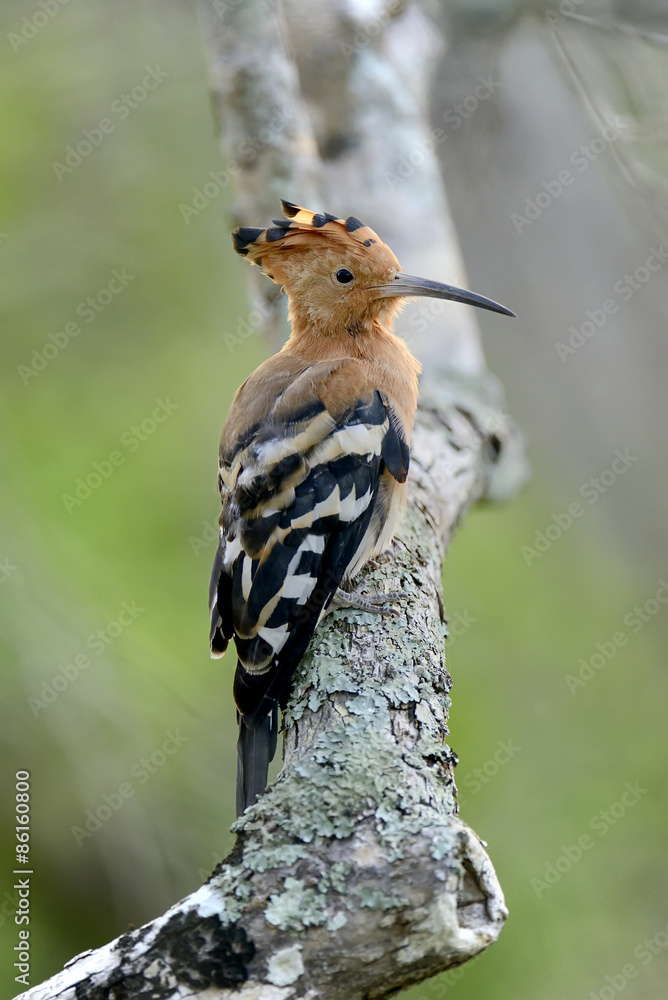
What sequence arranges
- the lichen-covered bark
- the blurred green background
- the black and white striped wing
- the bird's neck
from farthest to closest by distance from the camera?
the blurred green background → the bird's neck → the black and white striped wing → the lichen-covered bark

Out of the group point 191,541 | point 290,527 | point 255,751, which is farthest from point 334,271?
point 191,541

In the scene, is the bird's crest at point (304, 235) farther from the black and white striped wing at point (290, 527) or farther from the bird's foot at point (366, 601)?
the bird's foot at point (366, 601)

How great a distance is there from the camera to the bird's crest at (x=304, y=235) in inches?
94.8

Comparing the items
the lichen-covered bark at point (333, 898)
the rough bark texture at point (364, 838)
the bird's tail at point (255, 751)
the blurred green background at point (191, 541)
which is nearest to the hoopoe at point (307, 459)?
the bird's tail at point (255, 751)

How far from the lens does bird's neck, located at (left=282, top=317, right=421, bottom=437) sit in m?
2.39

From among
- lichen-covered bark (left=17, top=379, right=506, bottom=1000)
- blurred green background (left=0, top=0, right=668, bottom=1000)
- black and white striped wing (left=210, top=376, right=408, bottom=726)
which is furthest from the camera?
blurred green background (left=0, top=0, right=668, bottom=1000)

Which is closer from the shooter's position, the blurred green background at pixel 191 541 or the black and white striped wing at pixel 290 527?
the black and white striped wing at pixel 290 527

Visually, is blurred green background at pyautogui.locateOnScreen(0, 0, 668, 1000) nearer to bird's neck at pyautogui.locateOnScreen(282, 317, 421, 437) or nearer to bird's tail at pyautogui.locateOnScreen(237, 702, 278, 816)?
bird's tail at pyautogui.locateOnScreen(237, 702, 278, 816)

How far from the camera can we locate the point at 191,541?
3959mm

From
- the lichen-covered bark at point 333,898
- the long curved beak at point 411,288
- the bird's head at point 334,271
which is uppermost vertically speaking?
the bird's head at point 334,271

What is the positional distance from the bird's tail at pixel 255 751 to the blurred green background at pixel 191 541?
103 cm

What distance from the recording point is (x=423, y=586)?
2.25 meters

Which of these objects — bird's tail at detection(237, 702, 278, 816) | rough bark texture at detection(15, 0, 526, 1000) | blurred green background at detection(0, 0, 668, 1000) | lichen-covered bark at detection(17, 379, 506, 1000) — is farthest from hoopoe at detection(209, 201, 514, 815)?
blurred green background at detection(0, 0, 668, 1000)

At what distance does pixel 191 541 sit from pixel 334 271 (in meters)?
1.83
